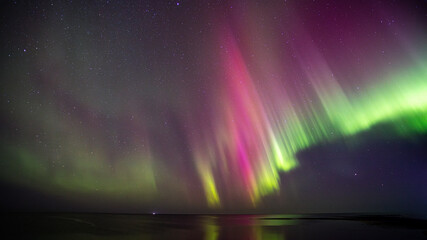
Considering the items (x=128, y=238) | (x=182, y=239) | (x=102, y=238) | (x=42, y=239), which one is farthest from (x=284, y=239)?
(x=42, y=239)

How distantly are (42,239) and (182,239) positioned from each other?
6.76 m

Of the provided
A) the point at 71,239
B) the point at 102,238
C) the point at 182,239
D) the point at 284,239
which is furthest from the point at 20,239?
the point at 284,239

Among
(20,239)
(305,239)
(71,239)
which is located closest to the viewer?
(20,239)

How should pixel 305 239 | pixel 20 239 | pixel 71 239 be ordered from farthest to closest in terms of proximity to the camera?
pixel 305 239 < pixel 71 239 < pixel 20 239

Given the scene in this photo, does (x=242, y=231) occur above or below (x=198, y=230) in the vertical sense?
below

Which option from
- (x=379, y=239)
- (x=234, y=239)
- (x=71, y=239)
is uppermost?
(x=71, y=239)

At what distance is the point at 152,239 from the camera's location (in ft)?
46.8

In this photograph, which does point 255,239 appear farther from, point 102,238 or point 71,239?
point 71,239

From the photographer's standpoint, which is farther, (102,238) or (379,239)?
(379,239)

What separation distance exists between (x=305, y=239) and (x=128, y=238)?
9.58 meters

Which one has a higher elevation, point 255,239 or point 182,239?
point 182,239

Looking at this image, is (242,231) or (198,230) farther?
(198,230)

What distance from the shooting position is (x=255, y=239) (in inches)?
576

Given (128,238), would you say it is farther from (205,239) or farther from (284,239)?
(284,239)
